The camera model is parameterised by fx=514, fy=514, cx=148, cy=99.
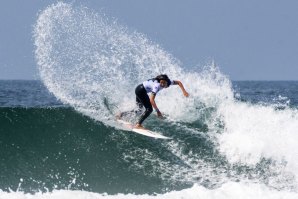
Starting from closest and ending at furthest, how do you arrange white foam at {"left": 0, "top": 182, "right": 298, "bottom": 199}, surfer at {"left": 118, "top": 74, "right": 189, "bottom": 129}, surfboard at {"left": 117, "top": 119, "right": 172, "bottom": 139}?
white foam at {"left": 0, "top": 182, "right": 298, "bottom": 199} → surfboard at {"left": 117, "top": 119, "right": 172, "bottom": 139} → surfer at {"left": 118, "top": 74, "right": 189, "bottom": 129}

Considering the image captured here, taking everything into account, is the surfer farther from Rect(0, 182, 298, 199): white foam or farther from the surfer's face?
Rect(0, 182, 298, 199): white foam

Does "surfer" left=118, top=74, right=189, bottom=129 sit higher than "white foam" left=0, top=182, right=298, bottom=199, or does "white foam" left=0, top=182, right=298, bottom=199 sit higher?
"surfer" left=118, top=74, right=189, bottom=129

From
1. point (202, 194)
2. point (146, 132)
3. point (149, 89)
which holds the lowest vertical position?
point (202, 194)

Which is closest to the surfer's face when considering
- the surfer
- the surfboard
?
the surfer

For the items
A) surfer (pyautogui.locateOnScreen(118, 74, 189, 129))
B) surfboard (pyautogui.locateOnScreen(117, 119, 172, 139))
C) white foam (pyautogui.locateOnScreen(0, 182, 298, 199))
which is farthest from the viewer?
surfer (pyautogui.locateOnScreen(118, 74, 189, 129))

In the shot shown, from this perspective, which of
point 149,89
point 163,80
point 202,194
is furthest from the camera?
point 149,89

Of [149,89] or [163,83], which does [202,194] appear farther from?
[149,89]

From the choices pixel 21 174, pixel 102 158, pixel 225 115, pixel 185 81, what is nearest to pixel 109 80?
pixel 185 81

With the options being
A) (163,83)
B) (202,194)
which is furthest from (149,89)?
(202,194)

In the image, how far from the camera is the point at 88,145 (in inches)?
474

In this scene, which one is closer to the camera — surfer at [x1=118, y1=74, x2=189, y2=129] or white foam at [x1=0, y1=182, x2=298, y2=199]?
white foam at [x1=0, y1=182, x2=298, y2=199]

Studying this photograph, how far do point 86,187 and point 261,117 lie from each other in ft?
20.7

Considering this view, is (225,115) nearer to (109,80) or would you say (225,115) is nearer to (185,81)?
(185,81)

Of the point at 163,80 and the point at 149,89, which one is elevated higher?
the point at 163,80
